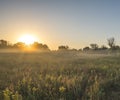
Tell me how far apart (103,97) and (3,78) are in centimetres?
435

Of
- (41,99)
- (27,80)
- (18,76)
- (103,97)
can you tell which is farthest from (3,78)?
(103,97)

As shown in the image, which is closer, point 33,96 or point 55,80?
point 33,96

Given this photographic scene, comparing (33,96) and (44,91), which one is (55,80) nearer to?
(44,91)

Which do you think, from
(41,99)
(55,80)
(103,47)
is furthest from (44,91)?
(103,47)

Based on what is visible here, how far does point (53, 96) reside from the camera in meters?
7.77

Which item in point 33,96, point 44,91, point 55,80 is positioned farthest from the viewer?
point 55,80

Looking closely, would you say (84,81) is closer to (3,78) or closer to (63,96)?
(63,96)

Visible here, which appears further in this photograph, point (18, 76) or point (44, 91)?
point (18, 76)

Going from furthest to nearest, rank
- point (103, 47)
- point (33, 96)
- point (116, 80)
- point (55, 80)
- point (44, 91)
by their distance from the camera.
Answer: point (103, 47) → point (116, 80) → point (55, 80) → point (44, 91) → point (33, 96)

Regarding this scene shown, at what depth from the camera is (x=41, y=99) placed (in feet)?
25.4

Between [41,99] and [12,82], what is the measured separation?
2.20 meters

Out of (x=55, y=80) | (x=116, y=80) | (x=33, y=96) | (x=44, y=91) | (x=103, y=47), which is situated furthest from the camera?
(x=103, y=47)

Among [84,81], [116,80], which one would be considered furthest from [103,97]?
[116,80]

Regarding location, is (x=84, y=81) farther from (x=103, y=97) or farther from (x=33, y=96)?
(x=33, y=96)
